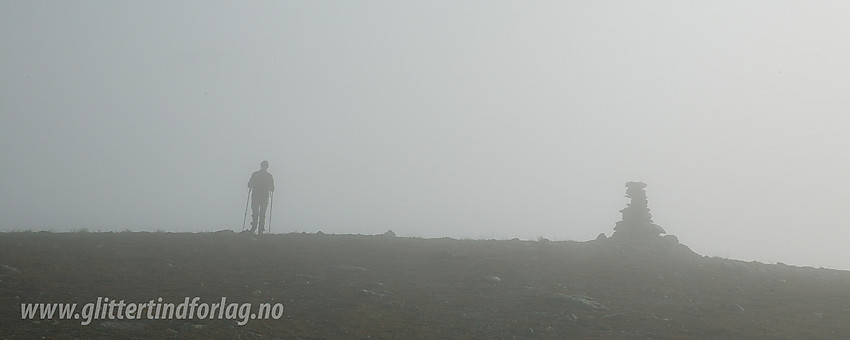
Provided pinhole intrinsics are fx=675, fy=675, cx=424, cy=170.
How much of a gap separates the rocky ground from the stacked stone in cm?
577

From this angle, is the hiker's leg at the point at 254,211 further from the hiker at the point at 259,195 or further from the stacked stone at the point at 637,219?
the stacked stone at the point at 637,219

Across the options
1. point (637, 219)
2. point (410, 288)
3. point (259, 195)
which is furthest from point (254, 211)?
point (637, 219)

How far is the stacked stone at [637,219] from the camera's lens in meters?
35.1

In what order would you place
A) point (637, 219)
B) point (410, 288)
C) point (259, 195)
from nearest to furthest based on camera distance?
point (410, 288), point (259, 195), point (637, 219)

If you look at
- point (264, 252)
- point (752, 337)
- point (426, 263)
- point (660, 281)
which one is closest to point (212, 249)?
point (264, 252)

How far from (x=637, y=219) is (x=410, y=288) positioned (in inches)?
741

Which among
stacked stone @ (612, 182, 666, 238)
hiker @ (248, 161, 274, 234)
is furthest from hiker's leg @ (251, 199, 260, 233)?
stacked stone @ (612, 182, 666, 238)

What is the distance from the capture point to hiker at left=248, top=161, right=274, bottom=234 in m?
32.0

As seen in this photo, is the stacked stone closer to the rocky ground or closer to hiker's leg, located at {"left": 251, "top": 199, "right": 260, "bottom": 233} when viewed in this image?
the rocky ground

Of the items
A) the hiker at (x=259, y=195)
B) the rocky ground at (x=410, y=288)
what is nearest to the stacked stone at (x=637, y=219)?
the rocky ground at (x=410, y=288)

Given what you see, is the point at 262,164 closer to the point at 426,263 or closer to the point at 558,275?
the point at 426,263

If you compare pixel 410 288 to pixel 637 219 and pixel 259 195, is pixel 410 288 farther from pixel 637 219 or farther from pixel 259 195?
pixel 637 219

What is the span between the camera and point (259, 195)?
31938 mm

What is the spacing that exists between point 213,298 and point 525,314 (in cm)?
851
